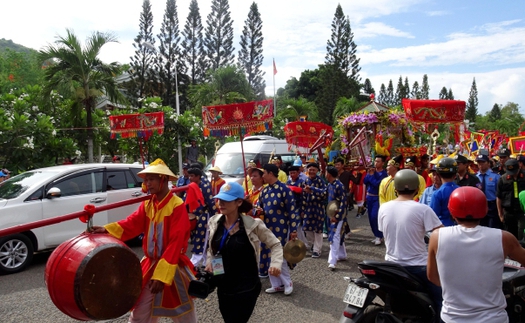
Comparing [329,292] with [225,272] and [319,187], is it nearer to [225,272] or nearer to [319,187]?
[319,187]

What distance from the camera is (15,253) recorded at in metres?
7.22

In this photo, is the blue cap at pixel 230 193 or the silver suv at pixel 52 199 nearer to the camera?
the blue cap at pixel 230 193

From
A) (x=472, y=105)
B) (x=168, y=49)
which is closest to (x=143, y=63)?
(x=168, y=49)

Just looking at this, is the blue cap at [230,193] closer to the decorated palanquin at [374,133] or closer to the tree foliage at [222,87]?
the decorated palanquin at [374,133]

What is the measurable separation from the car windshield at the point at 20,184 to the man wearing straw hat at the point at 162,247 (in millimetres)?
4871

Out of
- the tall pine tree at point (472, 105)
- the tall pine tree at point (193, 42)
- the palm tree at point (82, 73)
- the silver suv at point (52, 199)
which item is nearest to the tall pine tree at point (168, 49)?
the tall pine tree at point (193, 42)

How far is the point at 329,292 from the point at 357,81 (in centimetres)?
4647

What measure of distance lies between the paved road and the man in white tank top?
99.7 inches

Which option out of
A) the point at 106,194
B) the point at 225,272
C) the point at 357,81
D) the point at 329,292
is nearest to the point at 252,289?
the point at 225,272

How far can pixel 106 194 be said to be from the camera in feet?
28.0

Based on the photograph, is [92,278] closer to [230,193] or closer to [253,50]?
[230,193]

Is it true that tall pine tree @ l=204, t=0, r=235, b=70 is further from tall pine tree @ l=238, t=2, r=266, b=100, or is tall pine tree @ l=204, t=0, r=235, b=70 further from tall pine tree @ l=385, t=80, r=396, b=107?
tall pine tree @ l=385, t=80, r=396, b=107

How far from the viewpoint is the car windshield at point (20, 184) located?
7.50m

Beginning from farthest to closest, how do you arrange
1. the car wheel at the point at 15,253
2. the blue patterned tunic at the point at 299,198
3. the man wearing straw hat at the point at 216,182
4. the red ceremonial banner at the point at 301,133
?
1. the red ceremonial banner at the point at 301,133
2. the man wearing straw hat at the point at 216,182
3. the blue patterned tunic at the point at 299,198
4. the car wheel at the point at 15,253
